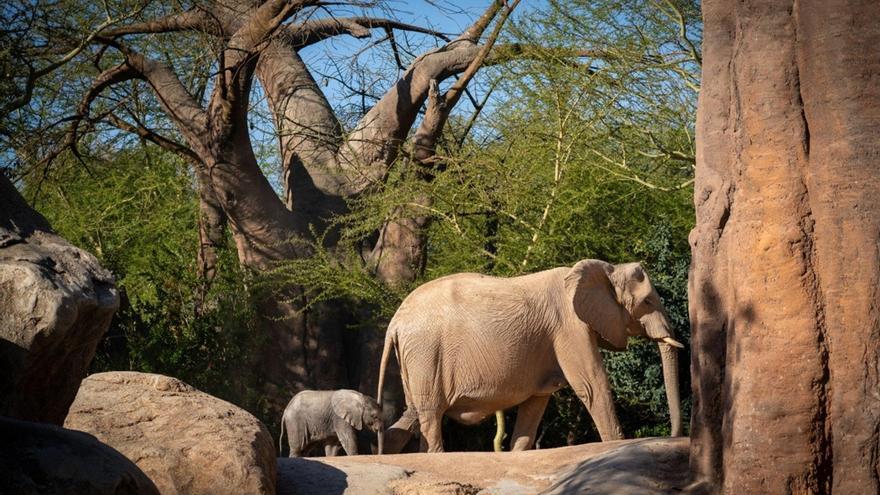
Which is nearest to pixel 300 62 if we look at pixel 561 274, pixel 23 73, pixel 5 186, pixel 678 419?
pixel 23 73

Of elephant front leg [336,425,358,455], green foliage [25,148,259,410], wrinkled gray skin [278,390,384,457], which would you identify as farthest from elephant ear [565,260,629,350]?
green foliage [25,148,259,410]

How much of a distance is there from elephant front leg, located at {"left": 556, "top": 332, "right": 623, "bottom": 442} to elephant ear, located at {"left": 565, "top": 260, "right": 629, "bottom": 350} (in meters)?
0.15

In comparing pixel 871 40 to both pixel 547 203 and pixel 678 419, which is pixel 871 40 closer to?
pixel 678 419

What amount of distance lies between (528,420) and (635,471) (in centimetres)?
389

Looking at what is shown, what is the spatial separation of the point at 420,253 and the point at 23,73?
4525 millimetres

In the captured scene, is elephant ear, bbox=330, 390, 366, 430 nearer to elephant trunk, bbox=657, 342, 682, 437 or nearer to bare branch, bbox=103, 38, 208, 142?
elephant trunk, bbox=657, 342, 682, 437

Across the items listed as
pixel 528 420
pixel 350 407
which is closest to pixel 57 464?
pixel 350 407

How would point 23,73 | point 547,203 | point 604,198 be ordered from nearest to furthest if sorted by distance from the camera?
point 23,73, point 547,203, point 604,198

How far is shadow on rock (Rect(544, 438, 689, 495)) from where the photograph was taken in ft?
20.9

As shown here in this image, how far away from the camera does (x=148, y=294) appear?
1457cm

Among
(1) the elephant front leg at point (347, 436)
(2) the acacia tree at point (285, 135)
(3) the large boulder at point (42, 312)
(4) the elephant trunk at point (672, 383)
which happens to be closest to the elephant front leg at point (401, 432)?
(1) the elephant front leg at point (347, 436)

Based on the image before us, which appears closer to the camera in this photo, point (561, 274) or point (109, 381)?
point (109, 381)

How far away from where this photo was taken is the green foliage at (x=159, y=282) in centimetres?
Result: 1263

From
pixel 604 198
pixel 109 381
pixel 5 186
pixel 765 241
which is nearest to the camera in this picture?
pixel 5 186
